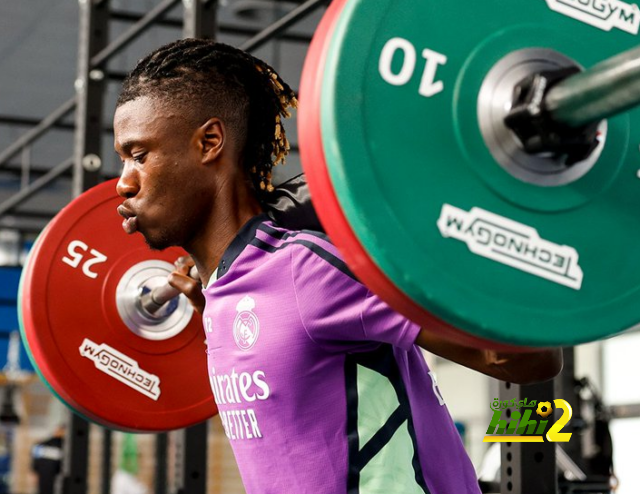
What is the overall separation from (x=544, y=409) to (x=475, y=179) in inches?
41.5

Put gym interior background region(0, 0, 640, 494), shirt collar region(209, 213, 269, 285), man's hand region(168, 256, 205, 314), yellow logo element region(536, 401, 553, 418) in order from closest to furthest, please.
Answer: shirt collar region(209, 213, 269, 285), man's hand region(168, 256, 205, 314), yellow logo element region(536, 401, 553, 418), gym interior background region(0, 0, 640, 494)

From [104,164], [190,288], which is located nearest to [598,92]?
[190,288]

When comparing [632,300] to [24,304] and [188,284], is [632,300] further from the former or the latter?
[24,304]

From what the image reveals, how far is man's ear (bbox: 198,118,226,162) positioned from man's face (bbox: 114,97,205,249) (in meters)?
0.01

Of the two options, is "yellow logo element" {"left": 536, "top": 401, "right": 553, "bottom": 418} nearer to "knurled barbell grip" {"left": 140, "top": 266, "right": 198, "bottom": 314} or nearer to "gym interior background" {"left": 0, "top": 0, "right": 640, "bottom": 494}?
"gym interior background" {"left": 0, "top": 0, "right": 640, "bottom": 494}

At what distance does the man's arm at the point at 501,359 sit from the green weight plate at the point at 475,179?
0.45 feet

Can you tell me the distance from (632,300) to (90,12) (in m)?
3.06

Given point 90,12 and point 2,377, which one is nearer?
point 90,12

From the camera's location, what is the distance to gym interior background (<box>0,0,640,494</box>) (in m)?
3.30

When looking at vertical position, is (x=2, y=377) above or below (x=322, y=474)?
above

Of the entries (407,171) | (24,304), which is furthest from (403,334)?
(24,304)

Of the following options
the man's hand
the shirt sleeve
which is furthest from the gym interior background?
the shirt sleeve

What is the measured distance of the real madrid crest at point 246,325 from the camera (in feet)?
3.96

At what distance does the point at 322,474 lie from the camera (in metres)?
1.17
